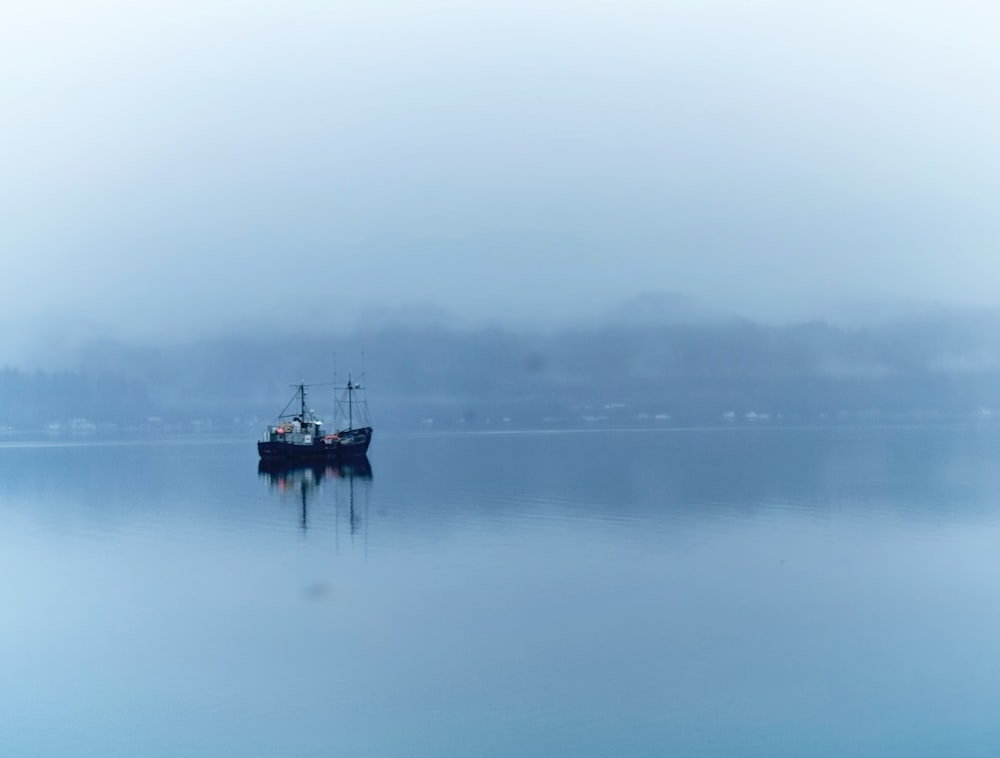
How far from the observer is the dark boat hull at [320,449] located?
8394 centimetres

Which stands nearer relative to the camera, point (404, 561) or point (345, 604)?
point (345, 604)

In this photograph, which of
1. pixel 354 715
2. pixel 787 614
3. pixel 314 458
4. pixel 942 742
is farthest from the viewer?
pixel 314 458

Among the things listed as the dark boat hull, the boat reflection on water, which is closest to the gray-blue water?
the boat reflection on water

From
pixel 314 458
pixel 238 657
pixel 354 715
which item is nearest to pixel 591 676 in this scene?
pixel 354 715

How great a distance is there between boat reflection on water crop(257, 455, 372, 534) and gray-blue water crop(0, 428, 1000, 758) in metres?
6.84

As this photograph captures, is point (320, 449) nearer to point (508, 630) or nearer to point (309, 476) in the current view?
point (309, 476)

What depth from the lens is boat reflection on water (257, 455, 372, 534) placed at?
5712cm

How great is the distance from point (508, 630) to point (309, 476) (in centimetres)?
5337

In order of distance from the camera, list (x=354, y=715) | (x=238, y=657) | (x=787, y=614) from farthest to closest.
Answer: (x=787, y=614), (x=238, y=657), (x=354, y=715)

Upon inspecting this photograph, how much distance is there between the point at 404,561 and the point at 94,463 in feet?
267

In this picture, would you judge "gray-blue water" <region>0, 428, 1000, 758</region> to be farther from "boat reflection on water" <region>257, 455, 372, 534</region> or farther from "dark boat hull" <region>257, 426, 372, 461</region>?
"dark boat hull" <region>257, 426, 372, 461</region>

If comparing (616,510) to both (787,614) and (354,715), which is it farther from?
(354,715)

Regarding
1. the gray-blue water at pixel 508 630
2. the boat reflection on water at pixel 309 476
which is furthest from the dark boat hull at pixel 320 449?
the gray-blue water at pixel 508 630

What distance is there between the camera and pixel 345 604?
1035 inches
